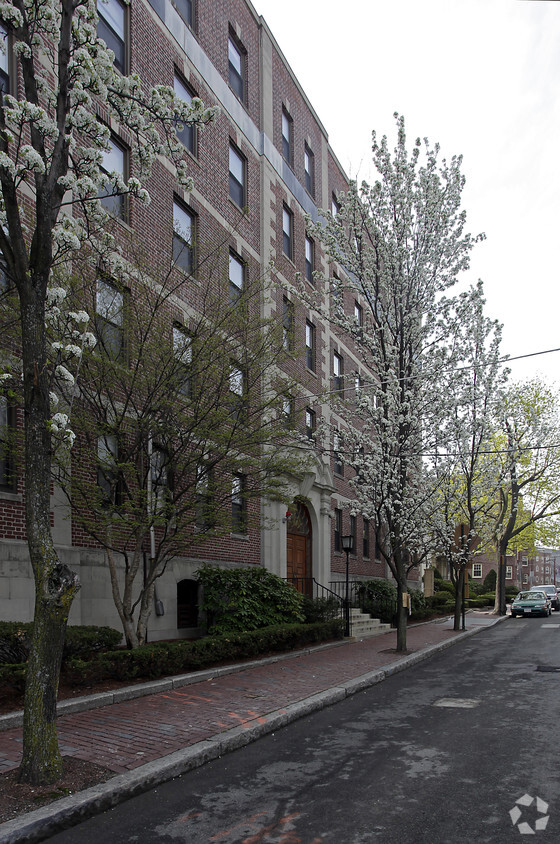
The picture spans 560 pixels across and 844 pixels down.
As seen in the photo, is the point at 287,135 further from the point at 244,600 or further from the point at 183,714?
the point at 183,714

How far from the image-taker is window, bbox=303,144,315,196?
968 inches

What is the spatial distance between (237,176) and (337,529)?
43.1ft

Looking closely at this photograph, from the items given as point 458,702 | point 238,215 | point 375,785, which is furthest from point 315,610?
point 375,785

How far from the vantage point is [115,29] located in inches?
560

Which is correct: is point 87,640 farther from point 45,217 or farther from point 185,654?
point 45,217

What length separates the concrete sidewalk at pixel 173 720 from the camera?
538 centimetres

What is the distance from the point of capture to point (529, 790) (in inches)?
221

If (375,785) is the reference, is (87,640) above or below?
above

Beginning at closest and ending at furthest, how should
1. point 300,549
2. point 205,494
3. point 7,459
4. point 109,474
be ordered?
point 7,459
point 109,474
point 205,494
point 300,549

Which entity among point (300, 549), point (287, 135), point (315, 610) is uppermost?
point (287, 135)

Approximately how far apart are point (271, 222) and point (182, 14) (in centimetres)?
593

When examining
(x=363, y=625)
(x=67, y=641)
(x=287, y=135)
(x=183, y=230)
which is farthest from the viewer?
(x=287, y=135)

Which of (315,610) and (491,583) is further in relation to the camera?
(491,583)

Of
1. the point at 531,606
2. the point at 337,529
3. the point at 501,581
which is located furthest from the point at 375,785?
the point at 501,581
